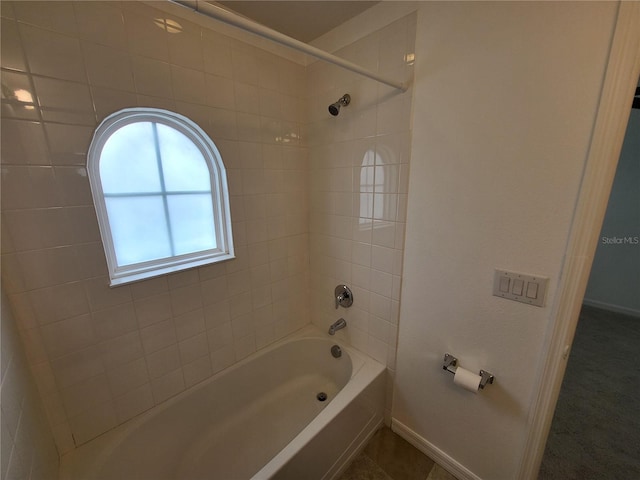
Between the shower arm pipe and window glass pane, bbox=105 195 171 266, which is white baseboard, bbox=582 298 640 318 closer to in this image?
the shower arm pipe

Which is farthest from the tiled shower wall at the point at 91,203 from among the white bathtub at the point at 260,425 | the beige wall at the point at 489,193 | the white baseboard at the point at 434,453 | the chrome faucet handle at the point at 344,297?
the white baseboard at the point at 434,453

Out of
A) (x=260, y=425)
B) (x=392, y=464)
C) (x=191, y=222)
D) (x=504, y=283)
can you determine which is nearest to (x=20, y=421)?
(x=191, y=222)

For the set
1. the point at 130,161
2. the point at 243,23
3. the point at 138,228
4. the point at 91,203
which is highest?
the point at 243,23

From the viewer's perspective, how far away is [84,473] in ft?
3.45

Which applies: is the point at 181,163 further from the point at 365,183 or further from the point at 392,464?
the point at 392,464

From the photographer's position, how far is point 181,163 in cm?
139

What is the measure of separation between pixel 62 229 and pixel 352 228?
4.49 feet

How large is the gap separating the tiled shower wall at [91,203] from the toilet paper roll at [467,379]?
3.93 feet

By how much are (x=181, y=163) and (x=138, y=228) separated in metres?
0.41

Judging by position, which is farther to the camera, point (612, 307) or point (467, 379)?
point (612, 307)

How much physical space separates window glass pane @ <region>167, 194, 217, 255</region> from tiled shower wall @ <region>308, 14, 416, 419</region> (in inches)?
27.6

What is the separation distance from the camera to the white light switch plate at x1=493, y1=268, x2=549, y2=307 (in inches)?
37.9

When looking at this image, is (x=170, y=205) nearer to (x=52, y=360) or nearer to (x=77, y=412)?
(x=52, y=360)

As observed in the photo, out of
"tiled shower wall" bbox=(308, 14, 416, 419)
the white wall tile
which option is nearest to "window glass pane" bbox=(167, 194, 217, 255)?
the white wall tile
